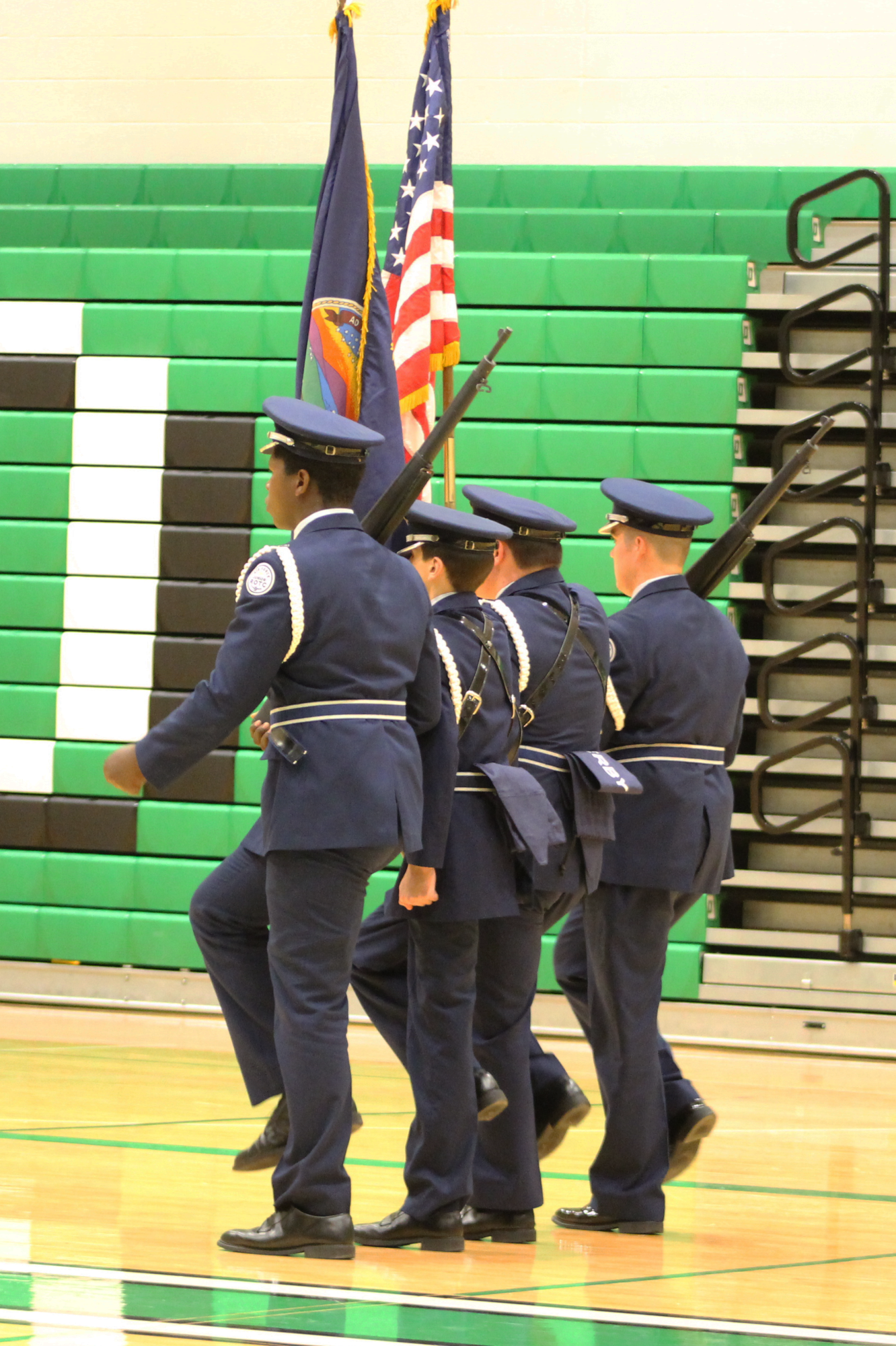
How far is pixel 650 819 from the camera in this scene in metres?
3.46

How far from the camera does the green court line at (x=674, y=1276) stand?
266cm

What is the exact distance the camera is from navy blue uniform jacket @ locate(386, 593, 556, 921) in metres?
3.08

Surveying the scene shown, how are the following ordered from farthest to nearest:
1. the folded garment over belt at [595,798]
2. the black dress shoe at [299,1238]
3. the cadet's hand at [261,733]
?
the folded garment over belt at [595,798] → the cadet's hand at [261,733] → the black dress shoe at [299,1238]

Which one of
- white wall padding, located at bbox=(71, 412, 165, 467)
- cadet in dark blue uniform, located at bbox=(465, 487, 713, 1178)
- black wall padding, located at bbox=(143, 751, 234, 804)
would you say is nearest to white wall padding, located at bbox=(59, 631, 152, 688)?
black wall padding, located at bbox=(143, 751, 234, 804)

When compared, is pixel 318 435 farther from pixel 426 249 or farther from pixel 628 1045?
pixel 426 249

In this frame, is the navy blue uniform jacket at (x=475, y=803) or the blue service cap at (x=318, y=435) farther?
the navy blue uniform jacket at (x=475, y=803)

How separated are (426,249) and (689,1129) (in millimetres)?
2133

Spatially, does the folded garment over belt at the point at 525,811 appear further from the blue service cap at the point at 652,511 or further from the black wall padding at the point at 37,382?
the black wall padding at the point at 37,382

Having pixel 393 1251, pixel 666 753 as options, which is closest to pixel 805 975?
pixel 666 753

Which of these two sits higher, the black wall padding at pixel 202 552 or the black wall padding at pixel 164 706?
the black wall padding at pixel 202 552

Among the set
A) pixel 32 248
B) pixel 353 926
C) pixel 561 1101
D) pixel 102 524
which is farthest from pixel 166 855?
pixel 353 926

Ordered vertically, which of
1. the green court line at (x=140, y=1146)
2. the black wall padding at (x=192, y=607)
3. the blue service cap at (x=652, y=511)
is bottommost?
the green court line at (x=140, y=1146)

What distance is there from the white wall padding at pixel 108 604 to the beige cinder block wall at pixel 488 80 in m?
1.99

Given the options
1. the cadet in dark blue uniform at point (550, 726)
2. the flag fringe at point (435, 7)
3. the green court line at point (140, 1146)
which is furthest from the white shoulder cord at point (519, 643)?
the flag fringe at point (435, 7)
